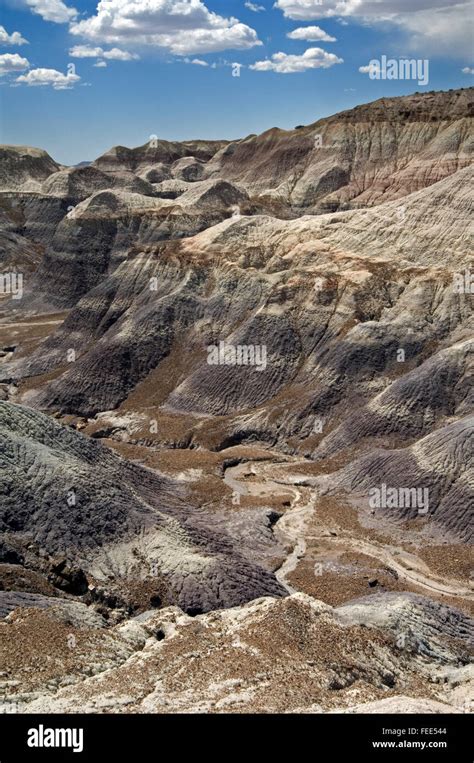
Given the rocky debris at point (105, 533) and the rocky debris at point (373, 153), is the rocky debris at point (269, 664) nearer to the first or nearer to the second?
the rocky debris at point (105, 533)

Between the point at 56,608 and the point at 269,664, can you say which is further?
the point at 56,608

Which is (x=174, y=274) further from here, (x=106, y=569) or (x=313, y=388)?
(x=106, y=569)

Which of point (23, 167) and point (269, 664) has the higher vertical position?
point (23, 167)

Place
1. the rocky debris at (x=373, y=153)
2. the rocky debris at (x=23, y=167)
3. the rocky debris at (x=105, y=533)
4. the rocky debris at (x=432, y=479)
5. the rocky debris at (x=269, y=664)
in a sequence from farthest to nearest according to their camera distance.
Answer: the rocky debris at (x=23, y=167) → the rocky debris at (x=373, y=153) → the rocky debris at (x=432, y=479) → the rocky debris at (x=105, y=533) → the rocky debris at (x=269, y=664)

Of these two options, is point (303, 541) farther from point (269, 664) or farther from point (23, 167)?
point (23, 167)

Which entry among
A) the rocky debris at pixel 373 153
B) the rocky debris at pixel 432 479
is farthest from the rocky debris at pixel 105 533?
the rocky debris at pixel 373 153

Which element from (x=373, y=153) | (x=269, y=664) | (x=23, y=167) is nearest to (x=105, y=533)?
(x=269, y=664)

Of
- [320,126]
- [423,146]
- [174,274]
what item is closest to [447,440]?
[174,274]

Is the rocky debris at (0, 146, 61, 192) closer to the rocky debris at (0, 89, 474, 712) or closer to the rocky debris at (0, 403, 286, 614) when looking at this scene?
the rocky debris at (0, 89, 474, 712)
